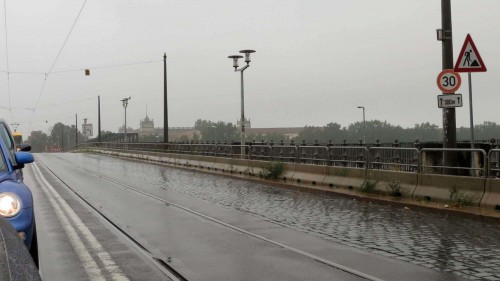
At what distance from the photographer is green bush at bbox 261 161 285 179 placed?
61.6 feet

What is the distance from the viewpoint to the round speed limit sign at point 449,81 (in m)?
11.8

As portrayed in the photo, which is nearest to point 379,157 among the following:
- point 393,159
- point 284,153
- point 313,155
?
point 393,159

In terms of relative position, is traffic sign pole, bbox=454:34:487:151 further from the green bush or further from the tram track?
the green bush

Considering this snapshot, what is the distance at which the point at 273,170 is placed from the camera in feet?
62.2

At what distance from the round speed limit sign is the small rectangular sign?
0.43 feet

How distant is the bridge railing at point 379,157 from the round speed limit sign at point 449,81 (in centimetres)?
158

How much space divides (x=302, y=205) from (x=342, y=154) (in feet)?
16.4

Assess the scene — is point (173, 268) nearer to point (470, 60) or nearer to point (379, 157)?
point (470, 60)

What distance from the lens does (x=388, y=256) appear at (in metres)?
6.73

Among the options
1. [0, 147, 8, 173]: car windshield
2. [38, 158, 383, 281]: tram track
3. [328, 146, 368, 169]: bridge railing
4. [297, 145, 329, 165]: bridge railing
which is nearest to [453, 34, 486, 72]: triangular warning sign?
[328, 146, 368, 169]: bridge railing

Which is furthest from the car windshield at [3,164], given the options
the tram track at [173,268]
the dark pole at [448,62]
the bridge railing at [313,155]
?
the bridge railing at [313,155]

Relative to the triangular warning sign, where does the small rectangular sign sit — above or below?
below

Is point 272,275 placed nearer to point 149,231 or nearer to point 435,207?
point 149,231

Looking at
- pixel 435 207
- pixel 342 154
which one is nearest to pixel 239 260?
pixel 435 207
